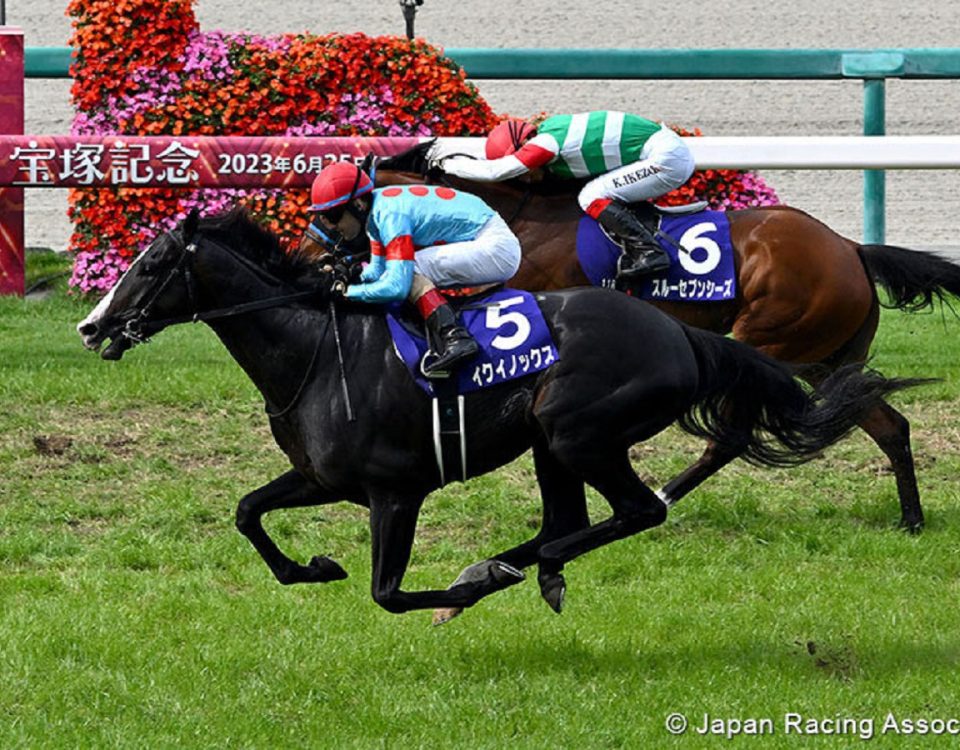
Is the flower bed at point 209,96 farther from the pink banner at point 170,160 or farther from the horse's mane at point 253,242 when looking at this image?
the horse's mane at point 253,242

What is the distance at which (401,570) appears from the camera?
617 cm

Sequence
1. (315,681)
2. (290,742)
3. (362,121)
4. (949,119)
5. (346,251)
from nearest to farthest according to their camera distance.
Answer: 1. (290,742)
2. (315,681)
3. (346,251)
4. (362,121)
5. (949,119)

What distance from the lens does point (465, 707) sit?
5.94m

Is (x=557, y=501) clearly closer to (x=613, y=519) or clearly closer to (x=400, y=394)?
(x=613, y=519)

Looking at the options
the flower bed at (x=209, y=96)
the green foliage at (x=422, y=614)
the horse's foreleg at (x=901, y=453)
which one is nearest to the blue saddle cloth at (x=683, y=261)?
the horse's foreleg at (x=901, y=453)

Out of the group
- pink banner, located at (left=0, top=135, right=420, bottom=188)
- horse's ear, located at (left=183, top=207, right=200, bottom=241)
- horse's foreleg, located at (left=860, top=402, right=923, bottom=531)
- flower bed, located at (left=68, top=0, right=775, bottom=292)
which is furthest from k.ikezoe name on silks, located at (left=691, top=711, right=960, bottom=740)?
flower bed, located at (left=68, top=0, right=775, bottom=292)

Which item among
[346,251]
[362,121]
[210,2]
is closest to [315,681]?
[346,251]

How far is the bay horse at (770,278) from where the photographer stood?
8.12 m

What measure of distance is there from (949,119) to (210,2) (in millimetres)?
8413

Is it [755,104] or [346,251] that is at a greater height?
[346,251]

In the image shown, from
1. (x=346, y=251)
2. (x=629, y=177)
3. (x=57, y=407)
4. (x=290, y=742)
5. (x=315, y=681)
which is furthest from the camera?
(x=57, y=407)

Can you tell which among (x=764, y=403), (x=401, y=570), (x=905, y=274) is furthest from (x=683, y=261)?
(x=401, y=570)

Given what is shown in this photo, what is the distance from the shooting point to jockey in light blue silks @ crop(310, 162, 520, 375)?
6.23 m

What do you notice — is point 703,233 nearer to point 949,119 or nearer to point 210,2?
point 949,119
